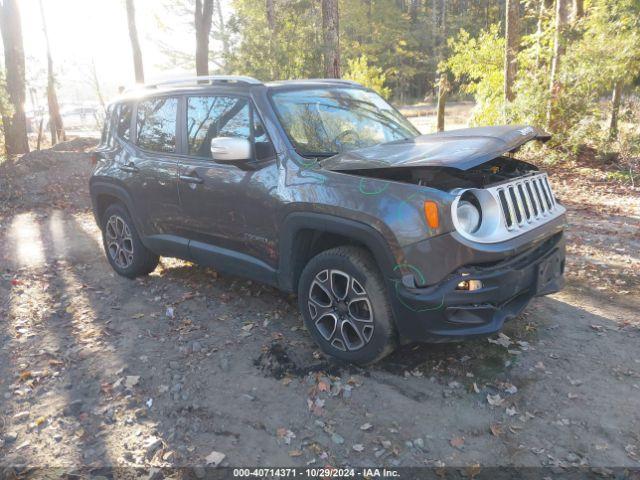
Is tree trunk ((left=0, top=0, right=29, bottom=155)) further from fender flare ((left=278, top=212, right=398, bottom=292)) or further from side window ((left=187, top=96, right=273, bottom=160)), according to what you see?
fender flare ((left=278, top=212, right=398, bottom=292))

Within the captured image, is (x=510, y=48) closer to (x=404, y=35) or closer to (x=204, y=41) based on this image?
(x=204, y=41)

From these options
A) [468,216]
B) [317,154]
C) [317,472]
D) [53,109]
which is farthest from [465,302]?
[53,109]

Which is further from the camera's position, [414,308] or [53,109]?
[53,109]

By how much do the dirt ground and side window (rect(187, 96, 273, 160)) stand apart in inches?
58.6

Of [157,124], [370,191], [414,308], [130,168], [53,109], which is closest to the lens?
[414,308]

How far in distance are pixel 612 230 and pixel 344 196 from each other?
502cm

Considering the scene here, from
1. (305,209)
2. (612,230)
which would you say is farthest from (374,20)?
(305,209)

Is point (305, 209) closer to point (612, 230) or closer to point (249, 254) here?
point (249, 254)

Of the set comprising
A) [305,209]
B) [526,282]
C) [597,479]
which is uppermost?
[305,209]

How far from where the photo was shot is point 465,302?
307cm

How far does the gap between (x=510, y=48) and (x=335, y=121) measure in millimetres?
9773

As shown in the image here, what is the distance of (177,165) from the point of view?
4602 mm

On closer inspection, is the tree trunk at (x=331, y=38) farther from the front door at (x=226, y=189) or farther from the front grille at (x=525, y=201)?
the front grille at (x=525, y=201)

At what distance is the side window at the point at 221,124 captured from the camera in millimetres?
3998
